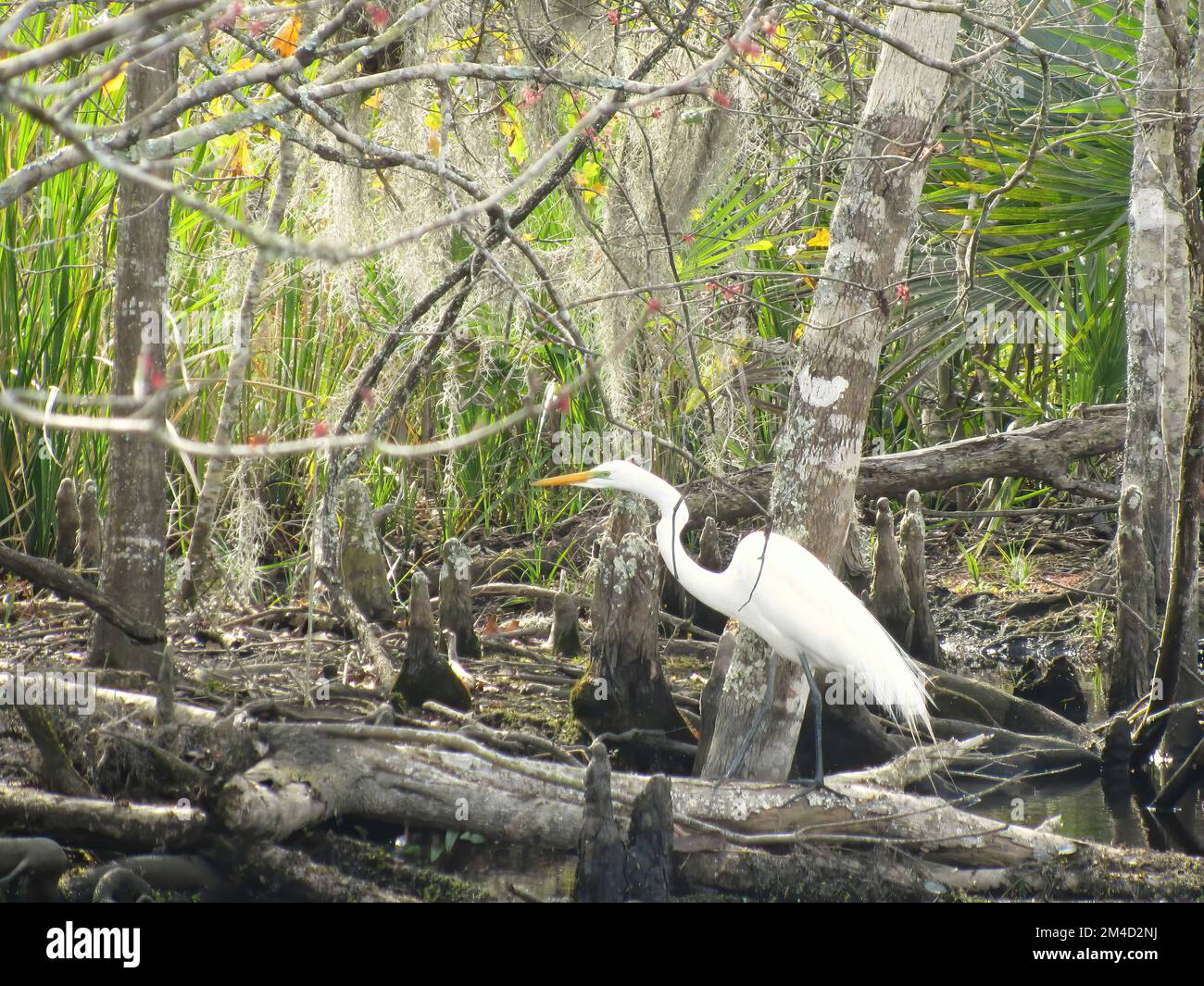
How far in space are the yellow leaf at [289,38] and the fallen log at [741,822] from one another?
7.63ft

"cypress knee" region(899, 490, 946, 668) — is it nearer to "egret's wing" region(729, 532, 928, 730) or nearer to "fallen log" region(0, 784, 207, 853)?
"egret's wing" region(729, 532, 928, 730)

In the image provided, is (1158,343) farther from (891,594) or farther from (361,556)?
(361,556)

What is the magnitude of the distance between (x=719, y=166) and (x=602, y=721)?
237 cm

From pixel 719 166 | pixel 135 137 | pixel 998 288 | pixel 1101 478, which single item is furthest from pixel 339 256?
pixel 1101 478

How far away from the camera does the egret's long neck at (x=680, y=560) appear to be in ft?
14.1

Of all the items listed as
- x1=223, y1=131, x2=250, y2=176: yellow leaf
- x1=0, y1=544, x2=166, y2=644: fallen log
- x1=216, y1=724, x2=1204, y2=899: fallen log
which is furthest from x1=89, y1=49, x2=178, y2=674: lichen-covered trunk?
x1=223, y1=131, x2=250, y2=176: yellow leaf

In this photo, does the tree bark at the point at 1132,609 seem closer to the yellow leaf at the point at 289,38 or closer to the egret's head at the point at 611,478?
the egret's head at the point at 611,478

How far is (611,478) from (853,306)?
3.89 feet

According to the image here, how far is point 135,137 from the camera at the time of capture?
2.71 metres

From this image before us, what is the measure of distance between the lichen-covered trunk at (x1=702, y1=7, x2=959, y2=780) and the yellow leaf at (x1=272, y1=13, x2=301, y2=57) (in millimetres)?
1976

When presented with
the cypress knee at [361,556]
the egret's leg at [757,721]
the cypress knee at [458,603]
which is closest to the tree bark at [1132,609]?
the egret's leg at [757,721]

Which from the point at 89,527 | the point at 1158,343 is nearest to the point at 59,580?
the point at 89,527

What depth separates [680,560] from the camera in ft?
14.5
